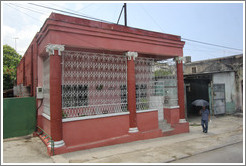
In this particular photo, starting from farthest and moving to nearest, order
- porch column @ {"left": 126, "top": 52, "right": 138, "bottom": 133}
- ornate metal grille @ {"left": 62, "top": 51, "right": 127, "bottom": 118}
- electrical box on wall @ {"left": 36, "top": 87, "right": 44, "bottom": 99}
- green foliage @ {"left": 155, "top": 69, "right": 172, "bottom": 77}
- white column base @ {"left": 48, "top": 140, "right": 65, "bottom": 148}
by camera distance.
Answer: green foliage @ {"left": 155, "top": 69, "right": 172, "bottom": 77}, ornate metal grille @ {"left": 62, "top": 51, "right": 127, "bottom": 118}, porch column @ {"left": 126, "top": 52, "right": 138, "bottom": 133}, electrical box on wall @ {"left": 36, "top": 87, "right": 44, "bottom": 99}, white column base @ {"left": 48, "top": 140, "right": 65, "bottom": 148}

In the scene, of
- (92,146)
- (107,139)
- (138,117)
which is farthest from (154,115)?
(92,146)

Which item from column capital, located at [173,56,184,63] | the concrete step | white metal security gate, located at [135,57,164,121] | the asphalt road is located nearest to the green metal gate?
white metal security gate, located at [135,57,164,121]

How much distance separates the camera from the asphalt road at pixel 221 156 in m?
5.13

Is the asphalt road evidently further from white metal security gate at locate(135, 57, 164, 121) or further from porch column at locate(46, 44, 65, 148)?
porch column at locate(46, 44, 65, 148)

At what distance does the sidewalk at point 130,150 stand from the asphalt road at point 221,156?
0.21m

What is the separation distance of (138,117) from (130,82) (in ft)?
4.88

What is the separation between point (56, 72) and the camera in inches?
225

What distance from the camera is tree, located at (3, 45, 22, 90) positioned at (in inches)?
787

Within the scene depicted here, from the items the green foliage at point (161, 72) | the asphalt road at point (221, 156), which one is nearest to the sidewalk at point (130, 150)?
the asphalt road at point (221, 156)

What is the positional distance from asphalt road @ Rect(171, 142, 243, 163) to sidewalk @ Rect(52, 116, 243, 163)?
0.67ft

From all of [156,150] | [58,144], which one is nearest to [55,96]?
[58,144]

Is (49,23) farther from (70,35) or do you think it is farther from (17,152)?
(17,152)

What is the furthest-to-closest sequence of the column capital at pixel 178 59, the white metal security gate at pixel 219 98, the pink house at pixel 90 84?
the white metal security gate at pixel 219 98, the column capital at pixel 178 59, the pink house at pixel 90 84

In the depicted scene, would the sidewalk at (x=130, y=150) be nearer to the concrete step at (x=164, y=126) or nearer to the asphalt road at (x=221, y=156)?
the asphalt road at (x=221, y=156)
